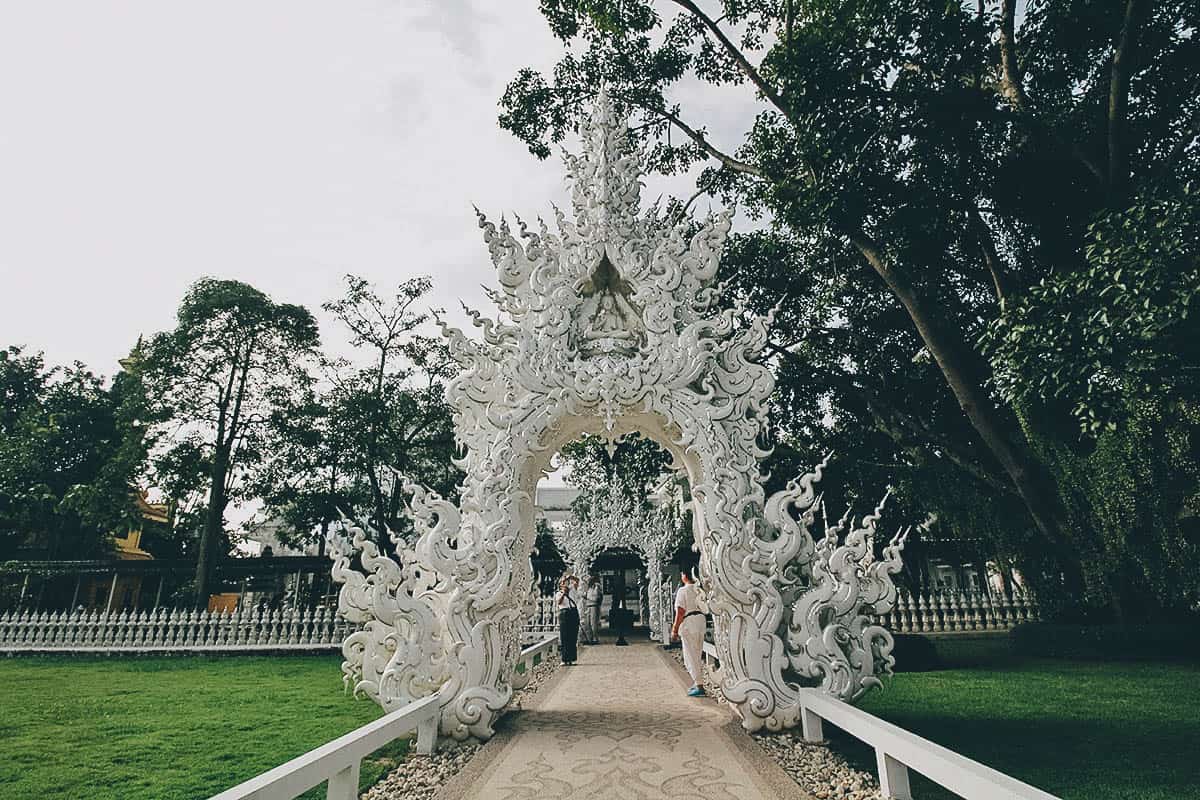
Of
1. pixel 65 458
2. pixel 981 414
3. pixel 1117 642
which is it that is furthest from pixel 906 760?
pixel 65 458

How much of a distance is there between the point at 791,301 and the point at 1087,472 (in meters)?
5.58

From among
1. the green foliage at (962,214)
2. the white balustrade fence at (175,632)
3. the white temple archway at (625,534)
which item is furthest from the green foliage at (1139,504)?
the white balustrade fence at (175,632)

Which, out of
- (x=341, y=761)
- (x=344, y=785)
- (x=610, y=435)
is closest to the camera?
(x=341, y=761)

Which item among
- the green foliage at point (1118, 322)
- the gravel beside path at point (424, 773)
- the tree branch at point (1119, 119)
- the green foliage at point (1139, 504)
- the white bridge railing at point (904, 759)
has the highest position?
the tree branch at point (1119, 119)

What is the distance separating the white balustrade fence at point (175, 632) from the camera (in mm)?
13977

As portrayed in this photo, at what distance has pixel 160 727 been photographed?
640 centimetres

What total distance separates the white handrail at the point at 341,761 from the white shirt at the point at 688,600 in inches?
157

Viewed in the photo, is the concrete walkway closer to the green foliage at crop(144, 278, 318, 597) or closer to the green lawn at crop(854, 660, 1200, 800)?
the green lawn at crop(854, 660, 1200, 800)

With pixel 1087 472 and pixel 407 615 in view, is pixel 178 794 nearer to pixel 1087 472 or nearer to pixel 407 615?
pixel 407 615

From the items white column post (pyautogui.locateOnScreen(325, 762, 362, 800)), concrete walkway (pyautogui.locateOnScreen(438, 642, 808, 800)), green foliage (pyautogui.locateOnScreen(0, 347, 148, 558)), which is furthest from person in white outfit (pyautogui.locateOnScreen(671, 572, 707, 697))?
green foliage (pyautogui.locateOnScreen(0, 347, 148, 558))

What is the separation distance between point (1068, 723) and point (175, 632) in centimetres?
1649

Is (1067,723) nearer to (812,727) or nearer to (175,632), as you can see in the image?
(812,727)

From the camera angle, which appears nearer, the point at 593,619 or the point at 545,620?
the point at 545,620

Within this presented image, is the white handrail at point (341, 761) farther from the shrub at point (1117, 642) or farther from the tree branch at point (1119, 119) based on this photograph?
the shrub at point (1117, 642)
